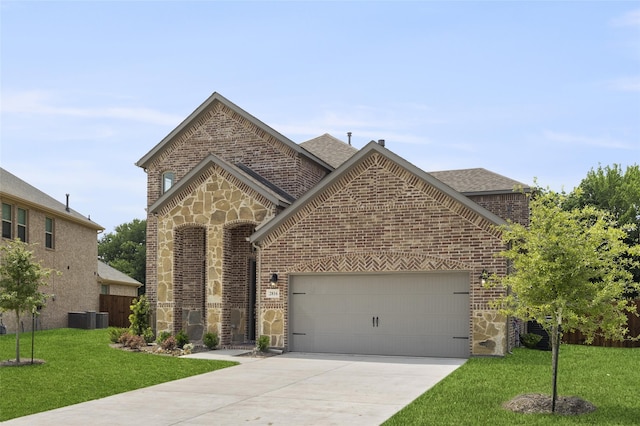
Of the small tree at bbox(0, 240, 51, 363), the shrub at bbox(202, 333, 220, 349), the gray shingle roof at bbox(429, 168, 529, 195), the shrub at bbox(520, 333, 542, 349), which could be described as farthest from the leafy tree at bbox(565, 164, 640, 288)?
the small tree at bbox(0, 240, 51, 363)

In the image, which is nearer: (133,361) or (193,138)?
(133,361)

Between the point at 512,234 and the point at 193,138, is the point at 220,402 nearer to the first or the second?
the point at 512,234

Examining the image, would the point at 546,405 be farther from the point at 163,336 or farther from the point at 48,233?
the point at 48,233

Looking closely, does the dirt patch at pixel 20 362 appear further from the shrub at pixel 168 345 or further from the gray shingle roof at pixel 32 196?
the gray shingle roof at pixel 32 196

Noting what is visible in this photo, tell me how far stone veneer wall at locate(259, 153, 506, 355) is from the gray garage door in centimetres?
40

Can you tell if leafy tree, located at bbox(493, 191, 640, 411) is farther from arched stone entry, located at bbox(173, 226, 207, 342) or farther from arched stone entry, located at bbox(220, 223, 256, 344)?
arched stone entry, located at bbox(173, 226, 207, 342)

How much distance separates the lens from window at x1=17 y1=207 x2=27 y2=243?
101 ft

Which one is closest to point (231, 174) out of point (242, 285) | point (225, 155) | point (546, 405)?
point (225, 155)

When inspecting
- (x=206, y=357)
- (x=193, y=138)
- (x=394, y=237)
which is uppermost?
(x=193, y=138)

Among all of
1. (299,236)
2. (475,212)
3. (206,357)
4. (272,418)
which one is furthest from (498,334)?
(272,418)

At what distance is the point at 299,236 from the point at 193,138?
315 inches

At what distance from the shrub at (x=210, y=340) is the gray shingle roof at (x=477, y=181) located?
12634 mm

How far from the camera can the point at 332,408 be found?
40.0 feet

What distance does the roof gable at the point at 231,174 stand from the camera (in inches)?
894
